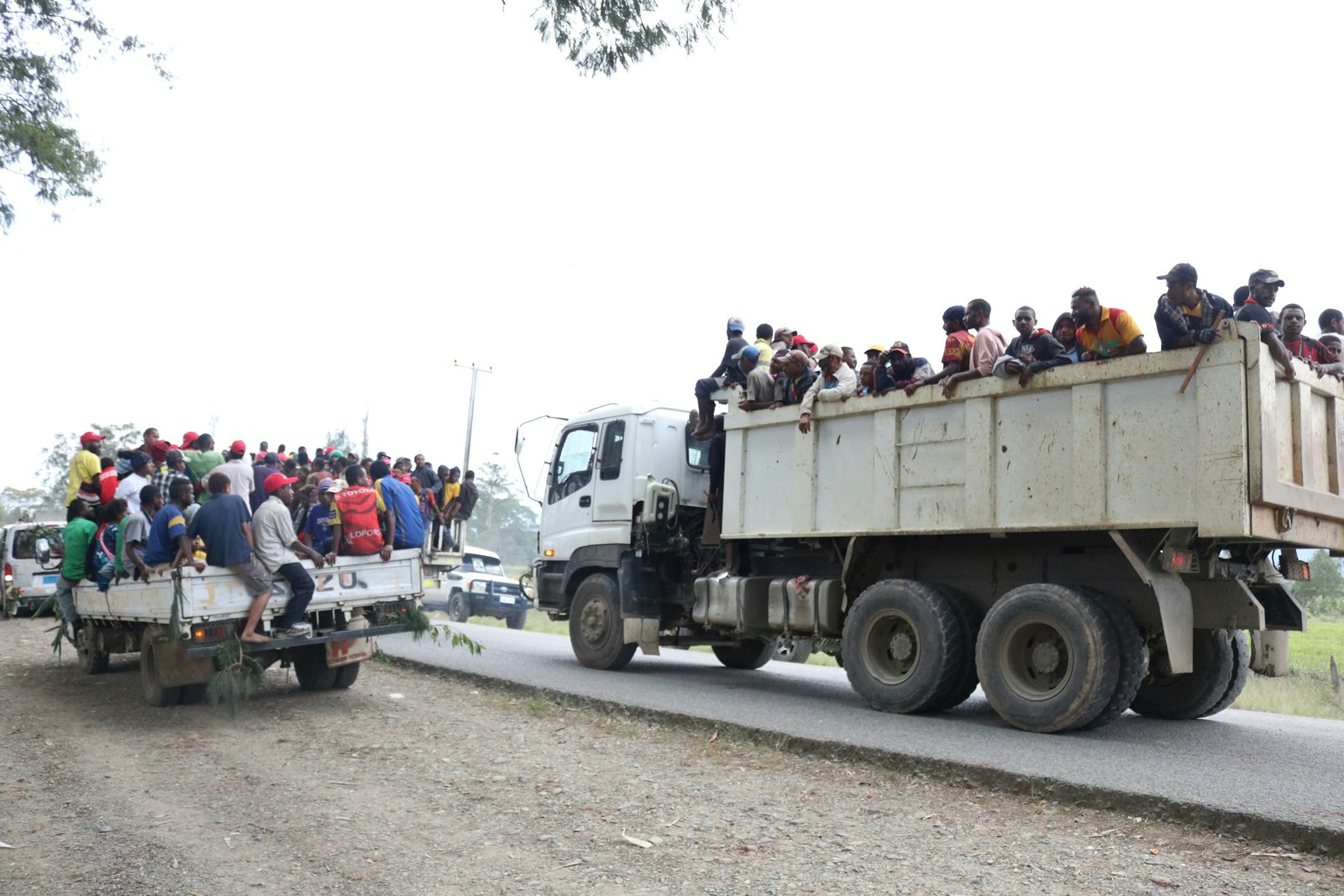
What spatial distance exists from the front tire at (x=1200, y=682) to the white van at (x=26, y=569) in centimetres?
1605

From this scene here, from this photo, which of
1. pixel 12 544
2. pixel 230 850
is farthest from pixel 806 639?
pixel 12 544

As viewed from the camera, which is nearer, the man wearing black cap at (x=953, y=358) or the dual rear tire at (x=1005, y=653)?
the dual rear tire at (x=1005, y=653)

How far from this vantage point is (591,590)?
37.9ft

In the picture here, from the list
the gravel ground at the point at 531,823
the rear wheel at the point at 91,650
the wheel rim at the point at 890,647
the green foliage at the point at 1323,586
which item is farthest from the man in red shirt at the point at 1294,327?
the green foliage at the point at 1323,586

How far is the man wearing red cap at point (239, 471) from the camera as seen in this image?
33.6 feet

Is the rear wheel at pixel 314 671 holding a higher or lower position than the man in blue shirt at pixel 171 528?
lower

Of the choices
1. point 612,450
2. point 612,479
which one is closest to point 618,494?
point 612,479

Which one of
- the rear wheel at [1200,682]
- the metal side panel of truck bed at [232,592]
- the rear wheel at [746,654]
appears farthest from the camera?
the rear wheel at [746,654]

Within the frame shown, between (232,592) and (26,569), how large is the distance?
12083 millimetres

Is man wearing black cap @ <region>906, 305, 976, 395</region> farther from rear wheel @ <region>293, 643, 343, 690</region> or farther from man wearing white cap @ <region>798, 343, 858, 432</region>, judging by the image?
rear wheel @ <region>293, 643, 343, 690</region>

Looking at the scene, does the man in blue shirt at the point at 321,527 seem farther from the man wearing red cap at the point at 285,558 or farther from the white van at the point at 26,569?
the white van at the point at 26,569

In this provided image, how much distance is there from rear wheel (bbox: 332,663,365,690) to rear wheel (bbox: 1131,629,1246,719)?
662 centimetres

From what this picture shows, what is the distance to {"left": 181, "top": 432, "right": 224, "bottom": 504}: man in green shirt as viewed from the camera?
12102 mm

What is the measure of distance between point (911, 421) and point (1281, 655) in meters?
3.15
